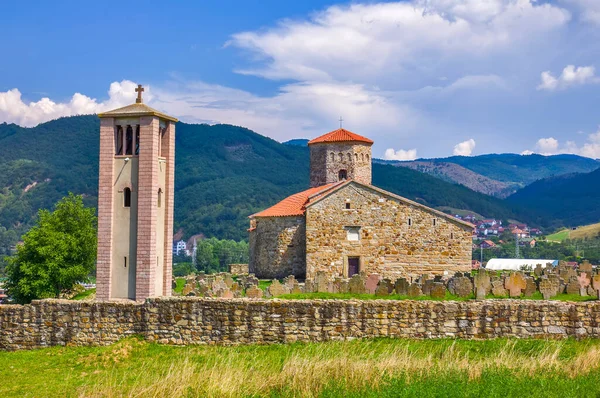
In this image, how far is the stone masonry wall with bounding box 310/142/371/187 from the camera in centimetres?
4300

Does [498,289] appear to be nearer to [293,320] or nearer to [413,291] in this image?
[413,291]

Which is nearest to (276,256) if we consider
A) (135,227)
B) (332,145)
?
(332,145)

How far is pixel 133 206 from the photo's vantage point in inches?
942

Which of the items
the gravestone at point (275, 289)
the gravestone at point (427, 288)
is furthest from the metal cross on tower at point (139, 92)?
the gravestone at point (427, 288)

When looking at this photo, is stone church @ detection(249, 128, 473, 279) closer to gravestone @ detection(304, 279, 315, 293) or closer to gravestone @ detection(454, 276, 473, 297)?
gravestone @ detection(304, 279, 315, 293)

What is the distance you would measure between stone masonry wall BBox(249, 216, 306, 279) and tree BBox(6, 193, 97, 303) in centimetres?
979

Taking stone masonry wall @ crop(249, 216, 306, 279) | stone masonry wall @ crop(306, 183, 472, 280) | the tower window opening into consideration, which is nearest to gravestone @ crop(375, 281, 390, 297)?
the tower window opening

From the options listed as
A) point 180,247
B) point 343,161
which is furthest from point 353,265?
point 180,247

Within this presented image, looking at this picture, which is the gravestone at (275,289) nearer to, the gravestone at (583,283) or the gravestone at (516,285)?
the gravestone at (516,285)

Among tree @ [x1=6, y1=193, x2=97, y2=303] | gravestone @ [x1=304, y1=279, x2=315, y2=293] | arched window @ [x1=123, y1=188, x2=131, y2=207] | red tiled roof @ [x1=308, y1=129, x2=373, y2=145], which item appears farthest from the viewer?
red tiled roof @ [x1=308, y1=129, x2=373, y2=145]

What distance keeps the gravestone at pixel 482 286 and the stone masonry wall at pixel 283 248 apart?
13.4 m

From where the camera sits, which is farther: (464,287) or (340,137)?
(340,137)

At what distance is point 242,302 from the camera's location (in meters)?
16.7

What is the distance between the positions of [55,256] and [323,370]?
25955mm
